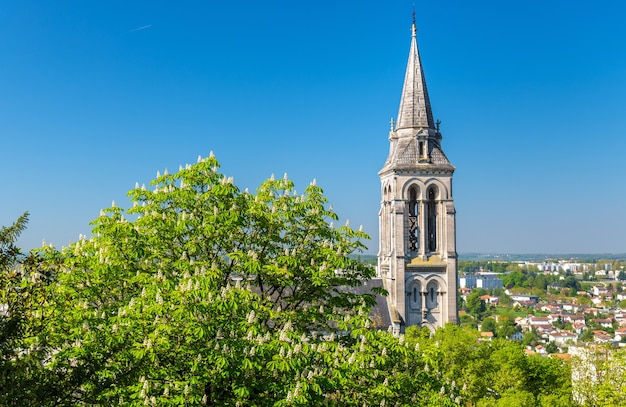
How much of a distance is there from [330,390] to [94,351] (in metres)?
4.94

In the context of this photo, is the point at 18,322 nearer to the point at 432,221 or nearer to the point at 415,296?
the point at 415,296

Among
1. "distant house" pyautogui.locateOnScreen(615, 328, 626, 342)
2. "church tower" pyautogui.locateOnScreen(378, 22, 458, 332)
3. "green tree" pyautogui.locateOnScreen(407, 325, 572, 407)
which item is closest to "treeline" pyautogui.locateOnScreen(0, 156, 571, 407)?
"green tree" pyautogui.locateOnScreen(407, 325, 572, 407)

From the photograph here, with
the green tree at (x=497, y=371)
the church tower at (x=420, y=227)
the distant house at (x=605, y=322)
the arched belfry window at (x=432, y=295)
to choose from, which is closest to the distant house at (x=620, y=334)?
the distant house at (x=605, y=322)

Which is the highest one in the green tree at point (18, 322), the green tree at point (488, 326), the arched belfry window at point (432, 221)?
the arched belfry window at point (432, 221)

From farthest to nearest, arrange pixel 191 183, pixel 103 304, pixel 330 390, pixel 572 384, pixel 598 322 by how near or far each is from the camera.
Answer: pixel 598 322 < pixel 572 384 < pixel 191 183 < pixel 103 304 < pixel 330 390

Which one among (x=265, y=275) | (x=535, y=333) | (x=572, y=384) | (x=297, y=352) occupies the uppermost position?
(x=265, y=275)

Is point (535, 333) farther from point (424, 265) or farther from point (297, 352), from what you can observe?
point (297, 352)

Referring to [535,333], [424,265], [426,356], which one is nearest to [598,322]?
[535,333]

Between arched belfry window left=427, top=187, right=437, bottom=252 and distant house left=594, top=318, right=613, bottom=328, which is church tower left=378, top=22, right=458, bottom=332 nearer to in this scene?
arched belfry window left=427, top=187, right=437, bottom=252

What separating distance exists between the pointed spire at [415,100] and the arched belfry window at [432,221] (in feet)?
17.2

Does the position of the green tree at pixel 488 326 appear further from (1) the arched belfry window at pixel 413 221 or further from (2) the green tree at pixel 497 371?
(2) the green tree at pixel 497 371

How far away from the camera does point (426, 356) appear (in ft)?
53.3

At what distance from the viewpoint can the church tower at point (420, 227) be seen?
1886 inches

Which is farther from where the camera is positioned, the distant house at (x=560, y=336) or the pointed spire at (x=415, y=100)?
the distant house at (x=560, y=336)
